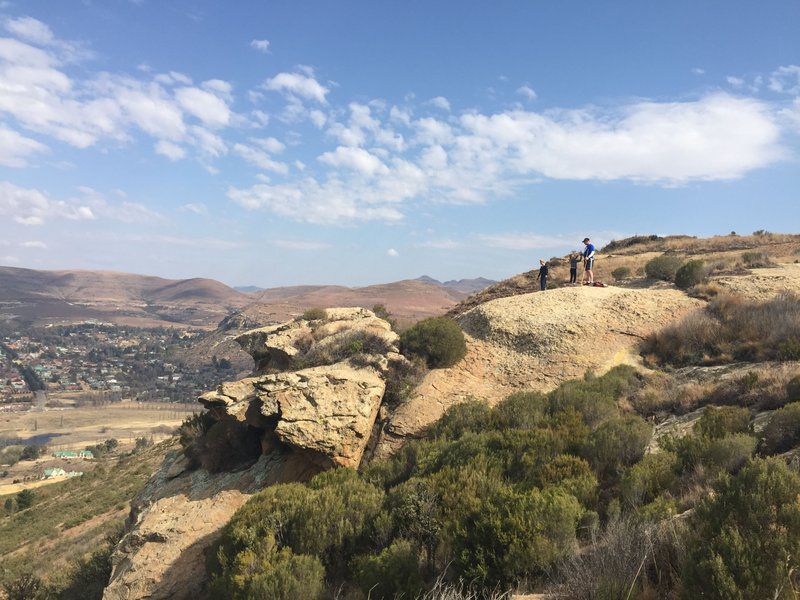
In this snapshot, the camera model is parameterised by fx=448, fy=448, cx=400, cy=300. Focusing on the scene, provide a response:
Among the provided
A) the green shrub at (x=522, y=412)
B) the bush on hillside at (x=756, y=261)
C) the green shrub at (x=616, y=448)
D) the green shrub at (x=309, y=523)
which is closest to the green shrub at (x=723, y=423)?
the green shrub at (x=616, y=448)

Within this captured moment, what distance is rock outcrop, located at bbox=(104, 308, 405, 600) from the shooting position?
7691mm

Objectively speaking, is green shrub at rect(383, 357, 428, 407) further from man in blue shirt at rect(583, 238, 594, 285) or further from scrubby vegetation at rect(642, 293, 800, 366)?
man in blue shirt at rect(583, 238, 594, 285)

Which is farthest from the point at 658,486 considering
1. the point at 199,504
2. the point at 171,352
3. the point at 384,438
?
the point at 171,352

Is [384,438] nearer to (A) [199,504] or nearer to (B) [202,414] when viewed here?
(A) [199,504]

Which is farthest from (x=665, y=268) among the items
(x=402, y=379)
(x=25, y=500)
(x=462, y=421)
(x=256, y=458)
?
(x=25, y=500)

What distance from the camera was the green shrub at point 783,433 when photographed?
223 inches

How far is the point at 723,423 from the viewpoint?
6.54 metres

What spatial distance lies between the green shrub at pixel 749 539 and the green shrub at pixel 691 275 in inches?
573

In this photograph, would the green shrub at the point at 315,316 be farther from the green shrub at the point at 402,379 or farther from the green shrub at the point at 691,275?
the green shrub at the point at 691,275

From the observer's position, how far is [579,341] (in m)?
12.9

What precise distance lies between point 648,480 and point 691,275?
13.9 m

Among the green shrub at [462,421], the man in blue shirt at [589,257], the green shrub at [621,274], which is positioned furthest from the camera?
the green shrub at [621,274]

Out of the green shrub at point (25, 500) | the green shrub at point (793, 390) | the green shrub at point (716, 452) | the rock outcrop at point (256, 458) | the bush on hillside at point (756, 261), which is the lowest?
the green shrub at point (25, 500)

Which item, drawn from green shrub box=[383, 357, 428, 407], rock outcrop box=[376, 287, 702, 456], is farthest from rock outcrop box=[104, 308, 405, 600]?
rock outcrop box=[376, 287, 702, 456]
